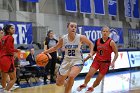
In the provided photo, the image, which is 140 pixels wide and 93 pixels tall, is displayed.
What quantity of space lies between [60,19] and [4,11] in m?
5.06

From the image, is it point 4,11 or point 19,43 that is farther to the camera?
point 4,11

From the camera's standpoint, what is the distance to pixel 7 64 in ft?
29.4

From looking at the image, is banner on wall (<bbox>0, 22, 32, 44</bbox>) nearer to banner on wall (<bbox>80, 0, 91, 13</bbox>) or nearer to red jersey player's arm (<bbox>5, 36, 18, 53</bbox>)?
banner on wall (<bbox>80, 0, 91, 13</bbox>)

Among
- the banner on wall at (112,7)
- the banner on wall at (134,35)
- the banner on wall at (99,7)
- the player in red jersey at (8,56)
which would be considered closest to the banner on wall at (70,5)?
the banner on wall at (99,7)

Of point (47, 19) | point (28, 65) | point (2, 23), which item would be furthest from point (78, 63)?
point (47, 19)

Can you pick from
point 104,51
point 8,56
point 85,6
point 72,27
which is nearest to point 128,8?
point 85,6

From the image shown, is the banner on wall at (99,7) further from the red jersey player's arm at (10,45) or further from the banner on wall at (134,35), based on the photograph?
the red jersey player's arm at (10,45)

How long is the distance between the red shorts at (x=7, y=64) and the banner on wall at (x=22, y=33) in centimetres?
763

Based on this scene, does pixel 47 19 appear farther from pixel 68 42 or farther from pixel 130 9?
pixel 68 42

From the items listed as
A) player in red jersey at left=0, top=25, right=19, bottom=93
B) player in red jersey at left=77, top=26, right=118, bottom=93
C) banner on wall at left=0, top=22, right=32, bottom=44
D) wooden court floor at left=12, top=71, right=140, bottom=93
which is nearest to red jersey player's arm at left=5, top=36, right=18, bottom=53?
player in red jersey at left=0, top=25, right=19, bottom=93

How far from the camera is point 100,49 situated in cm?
902

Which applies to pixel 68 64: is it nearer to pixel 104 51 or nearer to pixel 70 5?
pixel 104 51

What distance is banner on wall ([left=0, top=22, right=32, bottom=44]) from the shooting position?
16.9 meters

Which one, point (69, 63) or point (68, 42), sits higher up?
point (68, 42)
